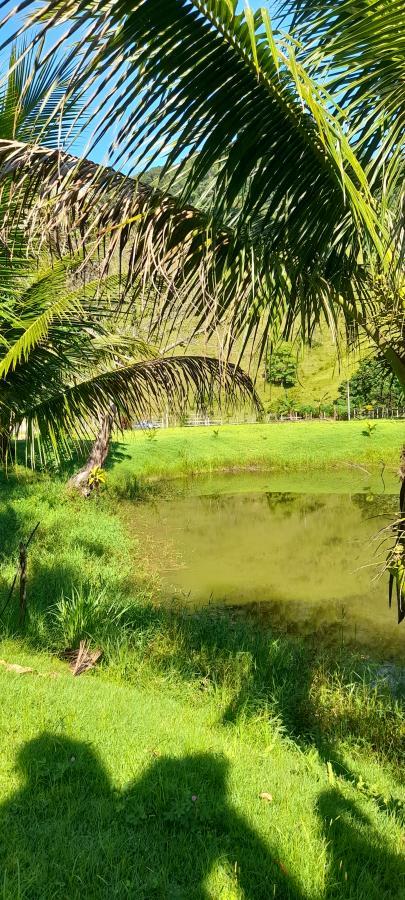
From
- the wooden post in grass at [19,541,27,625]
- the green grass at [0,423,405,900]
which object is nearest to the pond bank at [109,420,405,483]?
the green grass at [0,423,405,900]

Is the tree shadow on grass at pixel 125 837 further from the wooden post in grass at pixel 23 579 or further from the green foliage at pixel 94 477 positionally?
the green foliage at pixel 94 477

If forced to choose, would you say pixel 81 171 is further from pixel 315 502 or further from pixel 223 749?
pixel 315 502

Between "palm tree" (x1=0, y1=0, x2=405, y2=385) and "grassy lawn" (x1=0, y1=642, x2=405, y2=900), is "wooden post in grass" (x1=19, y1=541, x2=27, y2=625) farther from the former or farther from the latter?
"palm tree" (x1=0, y1=0, x2=405, y2=385)

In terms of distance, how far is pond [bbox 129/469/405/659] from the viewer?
302 inches

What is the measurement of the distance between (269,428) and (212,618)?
20702 mm

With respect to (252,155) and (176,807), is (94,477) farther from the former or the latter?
(252,155)

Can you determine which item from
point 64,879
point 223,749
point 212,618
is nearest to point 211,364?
point 212,618

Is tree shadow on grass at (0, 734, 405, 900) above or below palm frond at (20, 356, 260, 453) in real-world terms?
below

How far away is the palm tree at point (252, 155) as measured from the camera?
1.84 m

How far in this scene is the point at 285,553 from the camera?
1120cm

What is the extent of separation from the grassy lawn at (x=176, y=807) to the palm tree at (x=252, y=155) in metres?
2.33

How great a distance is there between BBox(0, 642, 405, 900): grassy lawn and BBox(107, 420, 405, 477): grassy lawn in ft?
59.1

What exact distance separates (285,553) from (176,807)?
27.5 ft

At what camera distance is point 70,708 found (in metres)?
4.02
